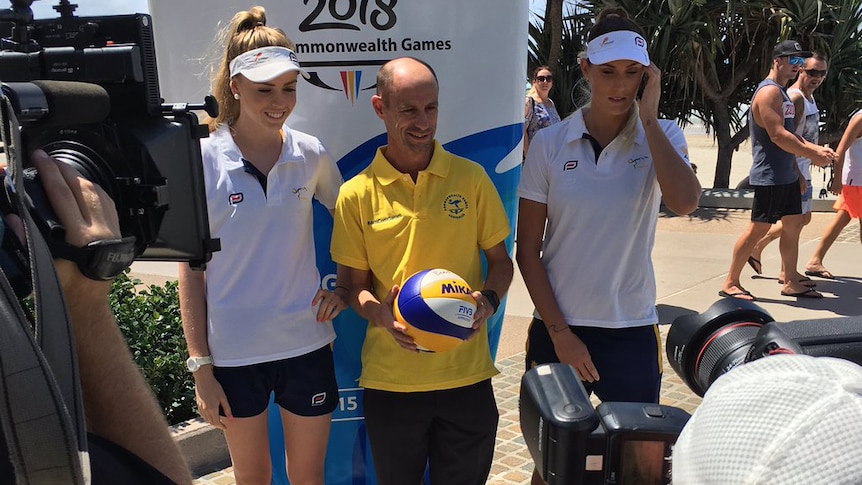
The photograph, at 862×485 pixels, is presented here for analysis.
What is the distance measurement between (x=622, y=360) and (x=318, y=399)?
112cm

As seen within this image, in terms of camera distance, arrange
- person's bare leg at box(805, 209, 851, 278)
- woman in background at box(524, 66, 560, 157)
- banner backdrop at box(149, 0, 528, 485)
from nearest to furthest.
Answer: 1. banner backdrop at box(149, 0, 528, 485)
2. person's bare leg at box(805, 209, 851, 278)
3. woman in background at box(524, 66, 560, 157)

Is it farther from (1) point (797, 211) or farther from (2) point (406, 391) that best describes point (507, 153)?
(1) point (797, 211)

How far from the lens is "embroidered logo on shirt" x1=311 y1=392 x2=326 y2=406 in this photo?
279cm

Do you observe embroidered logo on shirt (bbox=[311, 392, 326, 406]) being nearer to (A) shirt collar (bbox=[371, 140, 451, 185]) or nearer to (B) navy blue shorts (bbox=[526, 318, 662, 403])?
(A) shirt collar (bbox=[371, 140, 451, 185])

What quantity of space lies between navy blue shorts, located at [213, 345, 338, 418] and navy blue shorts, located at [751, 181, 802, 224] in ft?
15.8

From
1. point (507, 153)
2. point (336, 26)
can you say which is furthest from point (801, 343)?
point (336, 26)

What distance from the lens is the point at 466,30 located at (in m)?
3.06

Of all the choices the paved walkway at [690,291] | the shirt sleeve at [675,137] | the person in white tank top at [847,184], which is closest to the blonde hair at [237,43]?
the shirt sleeve at [675,137]

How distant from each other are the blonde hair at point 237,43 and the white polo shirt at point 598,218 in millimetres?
1022

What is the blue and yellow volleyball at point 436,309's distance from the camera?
241 cm

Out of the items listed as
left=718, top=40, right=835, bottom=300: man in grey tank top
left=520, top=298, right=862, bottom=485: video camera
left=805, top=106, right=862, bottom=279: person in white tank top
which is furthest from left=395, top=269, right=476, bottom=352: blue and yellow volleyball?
left=805, top=106, right=862, bottom=279: person in white tank top

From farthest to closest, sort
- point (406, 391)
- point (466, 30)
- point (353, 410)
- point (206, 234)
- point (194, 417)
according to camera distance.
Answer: point (194, 417) < point (353, 410) < point (466, 30) < point (406, 391) < point (206, 234)

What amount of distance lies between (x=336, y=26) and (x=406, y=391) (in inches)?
55.8

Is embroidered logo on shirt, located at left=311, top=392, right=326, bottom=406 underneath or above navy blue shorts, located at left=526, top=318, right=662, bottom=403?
underneath
